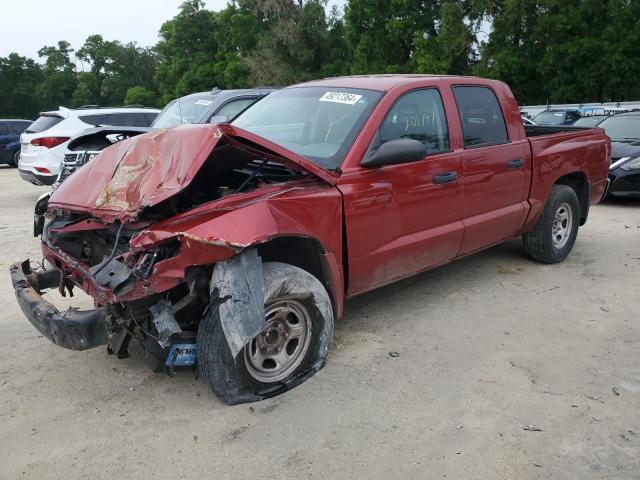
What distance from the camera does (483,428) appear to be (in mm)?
2980

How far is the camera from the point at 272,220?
3113 millimetres

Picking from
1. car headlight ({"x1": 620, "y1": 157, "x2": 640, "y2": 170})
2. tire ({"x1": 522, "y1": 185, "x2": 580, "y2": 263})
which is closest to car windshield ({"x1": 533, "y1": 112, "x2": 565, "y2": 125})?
car headlight ({"x1": 620, "y1": 157, "x2": 640, "y2": 170})

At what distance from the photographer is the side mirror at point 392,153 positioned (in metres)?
3.67

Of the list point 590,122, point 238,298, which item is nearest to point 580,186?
point 238,298

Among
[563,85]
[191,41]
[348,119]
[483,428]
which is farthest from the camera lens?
[191,41]

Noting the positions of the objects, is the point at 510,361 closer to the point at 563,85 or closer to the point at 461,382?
the point at 461,382

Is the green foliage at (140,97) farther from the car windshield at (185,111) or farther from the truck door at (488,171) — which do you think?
the truck door at (488,171)

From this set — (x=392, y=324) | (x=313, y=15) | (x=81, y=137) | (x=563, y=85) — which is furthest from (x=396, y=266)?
(x=313, y=15)

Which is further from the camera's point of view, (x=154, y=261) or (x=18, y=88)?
(x=18, y=88)

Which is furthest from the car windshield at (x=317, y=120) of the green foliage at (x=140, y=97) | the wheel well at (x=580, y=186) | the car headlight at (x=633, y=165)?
the green foliage at (x=140, y=97)

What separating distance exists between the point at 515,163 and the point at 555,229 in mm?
1349

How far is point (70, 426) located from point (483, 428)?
223 centimetres

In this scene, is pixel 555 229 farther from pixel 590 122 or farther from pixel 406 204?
pixel 590 122

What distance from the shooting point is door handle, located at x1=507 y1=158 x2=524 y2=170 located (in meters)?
4.92
